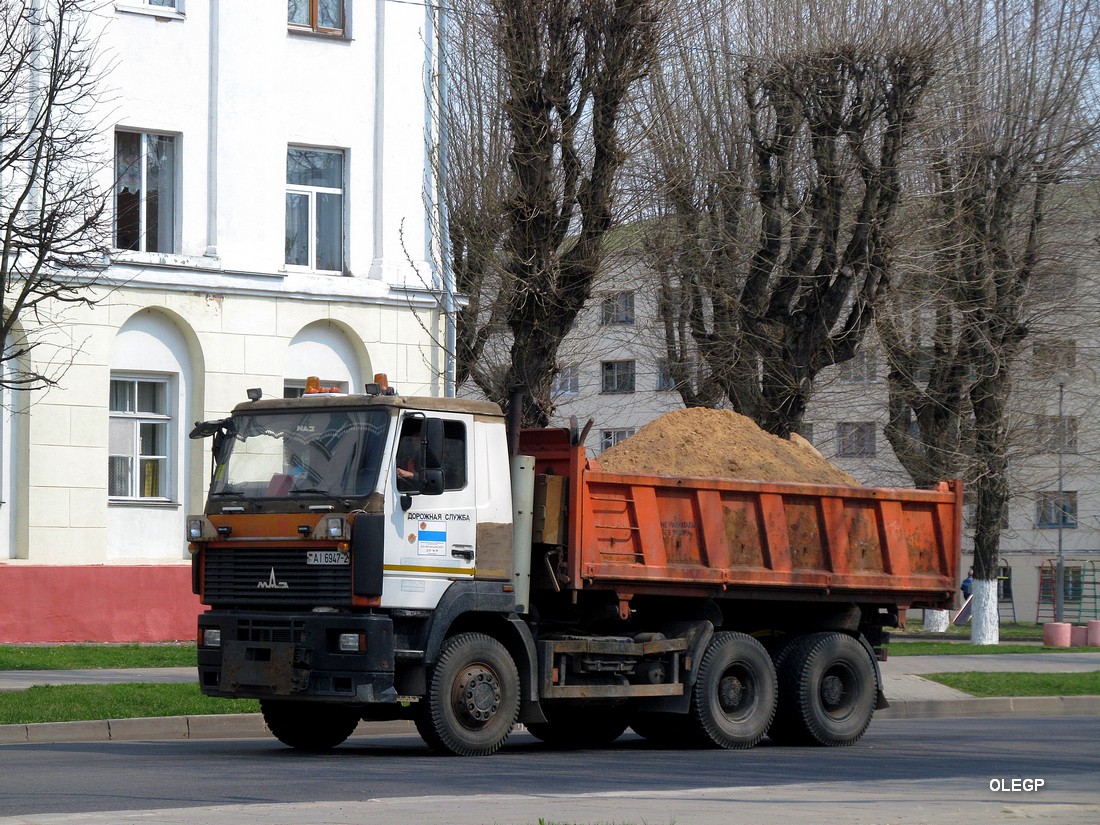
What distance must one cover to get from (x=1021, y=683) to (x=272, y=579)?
1222 centimetres

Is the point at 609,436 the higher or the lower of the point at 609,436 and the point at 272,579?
the higher

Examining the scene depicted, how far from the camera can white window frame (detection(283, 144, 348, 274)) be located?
27.3 m

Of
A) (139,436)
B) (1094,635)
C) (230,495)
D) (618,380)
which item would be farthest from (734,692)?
(618,380)

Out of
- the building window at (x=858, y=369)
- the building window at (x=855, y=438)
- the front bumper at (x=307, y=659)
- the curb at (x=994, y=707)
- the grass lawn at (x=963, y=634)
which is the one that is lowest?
the grass lawn at (x=963, y=634)

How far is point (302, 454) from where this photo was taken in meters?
13.0

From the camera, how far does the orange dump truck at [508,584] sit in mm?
12633

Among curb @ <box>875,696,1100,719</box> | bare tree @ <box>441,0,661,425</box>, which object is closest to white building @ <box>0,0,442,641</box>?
bare tree @ <box>441,0,661,425</box>

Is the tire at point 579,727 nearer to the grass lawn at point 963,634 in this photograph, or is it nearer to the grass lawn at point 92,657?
the grass lawn at point 92,657

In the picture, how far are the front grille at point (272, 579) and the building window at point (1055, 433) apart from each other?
2316 centimetres

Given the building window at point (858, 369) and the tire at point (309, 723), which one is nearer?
the tire at point (309, 723)

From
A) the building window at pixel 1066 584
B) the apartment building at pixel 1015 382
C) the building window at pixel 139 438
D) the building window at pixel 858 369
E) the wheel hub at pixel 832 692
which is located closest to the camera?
the wheel hub at pixel 832 692

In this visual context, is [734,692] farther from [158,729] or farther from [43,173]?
[43,173]

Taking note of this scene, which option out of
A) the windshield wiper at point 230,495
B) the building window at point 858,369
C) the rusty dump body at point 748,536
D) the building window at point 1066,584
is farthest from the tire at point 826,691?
the building window at point 1066,584

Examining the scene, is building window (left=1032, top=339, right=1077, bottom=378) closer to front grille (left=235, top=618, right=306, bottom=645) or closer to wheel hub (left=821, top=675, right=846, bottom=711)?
wheel hub (left=821, top=675, right=846, bottom=711)
